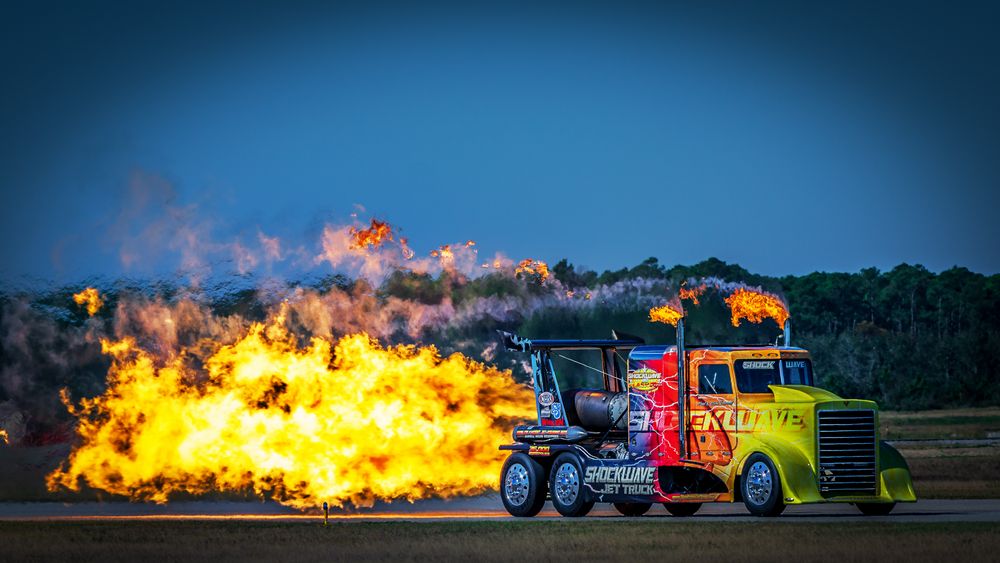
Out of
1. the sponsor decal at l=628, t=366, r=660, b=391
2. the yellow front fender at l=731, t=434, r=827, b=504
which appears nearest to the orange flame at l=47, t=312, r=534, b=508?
the sponsor decal at l=628, t=366, r=660, b=391

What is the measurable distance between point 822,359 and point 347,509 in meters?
89.8

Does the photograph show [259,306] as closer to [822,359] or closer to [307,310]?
[307,310]

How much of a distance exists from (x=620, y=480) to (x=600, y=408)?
2.97 m

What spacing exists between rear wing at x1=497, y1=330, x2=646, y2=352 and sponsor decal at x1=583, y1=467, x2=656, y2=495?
3889mm

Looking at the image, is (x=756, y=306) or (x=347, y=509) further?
(x=756, y=306)

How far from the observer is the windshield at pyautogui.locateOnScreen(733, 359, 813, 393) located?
41.6 metres

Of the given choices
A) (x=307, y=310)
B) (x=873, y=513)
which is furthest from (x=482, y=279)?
(x=873, y=513)

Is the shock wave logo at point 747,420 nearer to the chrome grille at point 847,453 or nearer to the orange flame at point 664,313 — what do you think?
the chrome grille at point 847,453

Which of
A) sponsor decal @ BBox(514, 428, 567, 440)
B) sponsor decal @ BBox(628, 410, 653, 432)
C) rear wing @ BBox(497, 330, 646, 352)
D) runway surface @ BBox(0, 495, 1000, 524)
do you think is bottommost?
runway surface @ BBox(0, 495, 1000, 524)

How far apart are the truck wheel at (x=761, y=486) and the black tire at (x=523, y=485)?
6.56 m

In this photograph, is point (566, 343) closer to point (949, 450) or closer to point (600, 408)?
point (600, 408)

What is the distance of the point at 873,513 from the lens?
42312mm

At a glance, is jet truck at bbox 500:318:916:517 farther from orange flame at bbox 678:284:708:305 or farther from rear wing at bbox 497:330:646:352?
orange flame at bbox 678:284:708:305

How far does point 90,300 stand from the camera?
5859cm
